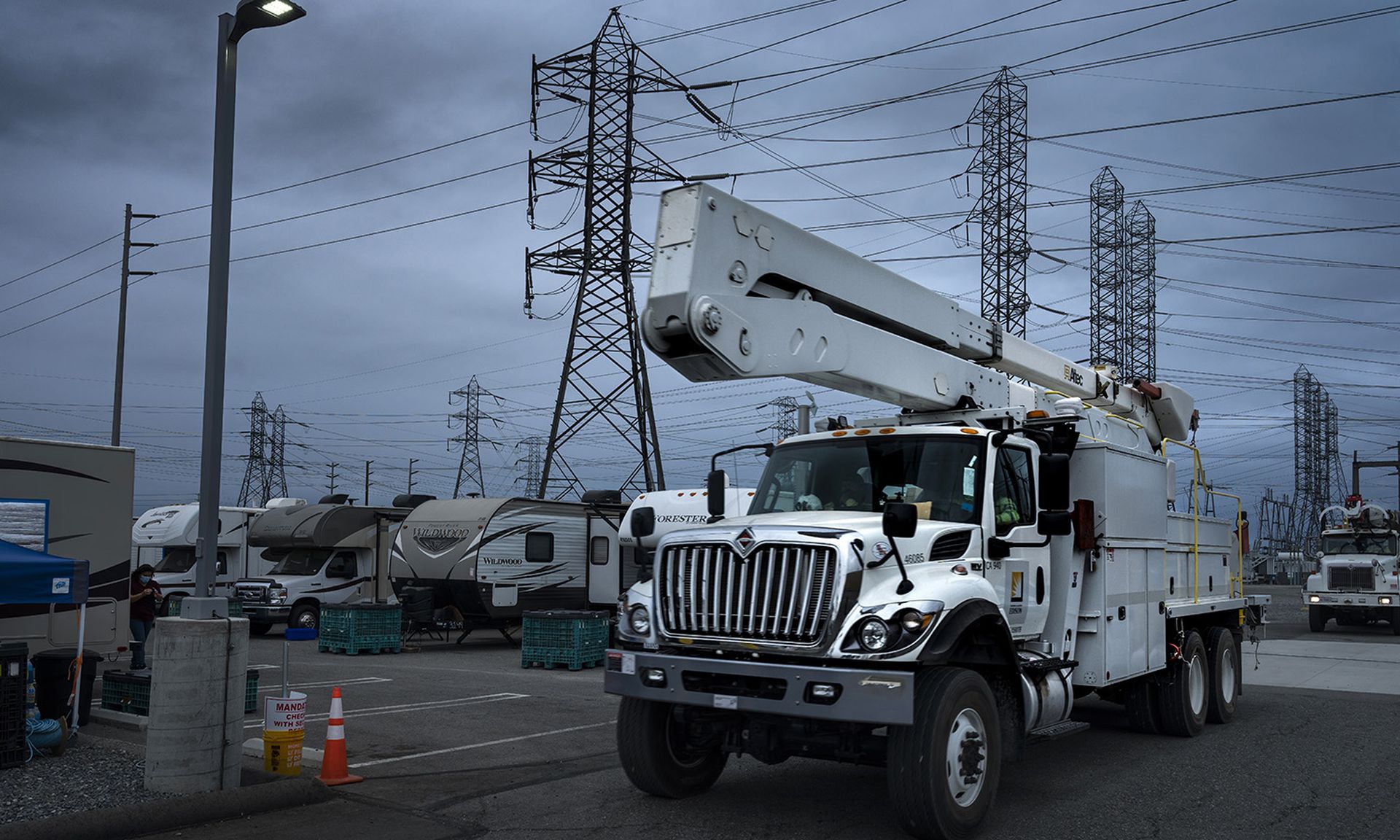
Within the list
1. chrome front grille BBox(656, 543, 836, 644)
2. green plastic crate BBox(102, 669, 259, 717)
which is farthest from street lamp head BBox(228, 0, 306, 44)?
green plastic crate BBox(102, 669, 259, 717)

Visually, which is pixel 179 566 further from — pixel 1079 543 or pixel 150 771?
pixel 1079 543

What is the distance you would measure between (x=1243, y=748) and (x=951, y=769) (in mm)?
5343

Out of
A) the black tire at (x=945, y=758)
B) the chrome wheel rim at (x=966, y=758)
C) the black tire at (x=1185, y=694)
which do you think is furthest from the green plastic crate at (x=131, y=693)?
the black tire at (x=1185, y=694)

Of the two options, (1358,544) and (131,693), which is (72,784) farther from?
(1358,544)

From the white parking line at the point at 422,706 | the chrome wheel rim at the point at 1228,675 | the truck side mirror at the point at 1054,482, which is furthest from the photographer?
the chrome wheel rim at the point at 1228,675

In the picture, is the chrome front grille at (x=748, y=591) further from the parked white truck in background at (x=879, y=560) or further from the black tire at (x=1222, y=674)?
the black tire at (x=1222, y=674)

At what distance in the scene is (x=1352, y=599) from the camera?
27797mm

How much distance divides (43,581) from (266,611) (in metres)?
14.8

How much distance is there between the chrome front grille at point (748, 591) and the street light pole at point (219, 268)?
10.9ft

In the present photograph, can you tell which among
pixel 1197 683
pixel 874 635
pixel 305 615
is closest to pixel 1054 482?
pixel 874 635

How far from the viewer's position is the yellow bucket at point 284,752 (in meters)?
8.27

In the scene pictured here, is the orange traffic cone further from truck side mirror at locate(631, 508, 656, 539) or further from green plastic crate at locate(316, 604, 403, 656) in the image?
green plastic crate at locate(316, 604, 403, 656)

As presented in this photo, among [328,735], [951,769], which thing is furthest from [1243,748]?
[328,735]

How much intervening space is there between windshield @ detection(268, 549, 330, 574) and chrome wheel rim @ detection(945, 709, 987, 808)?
21.4m
